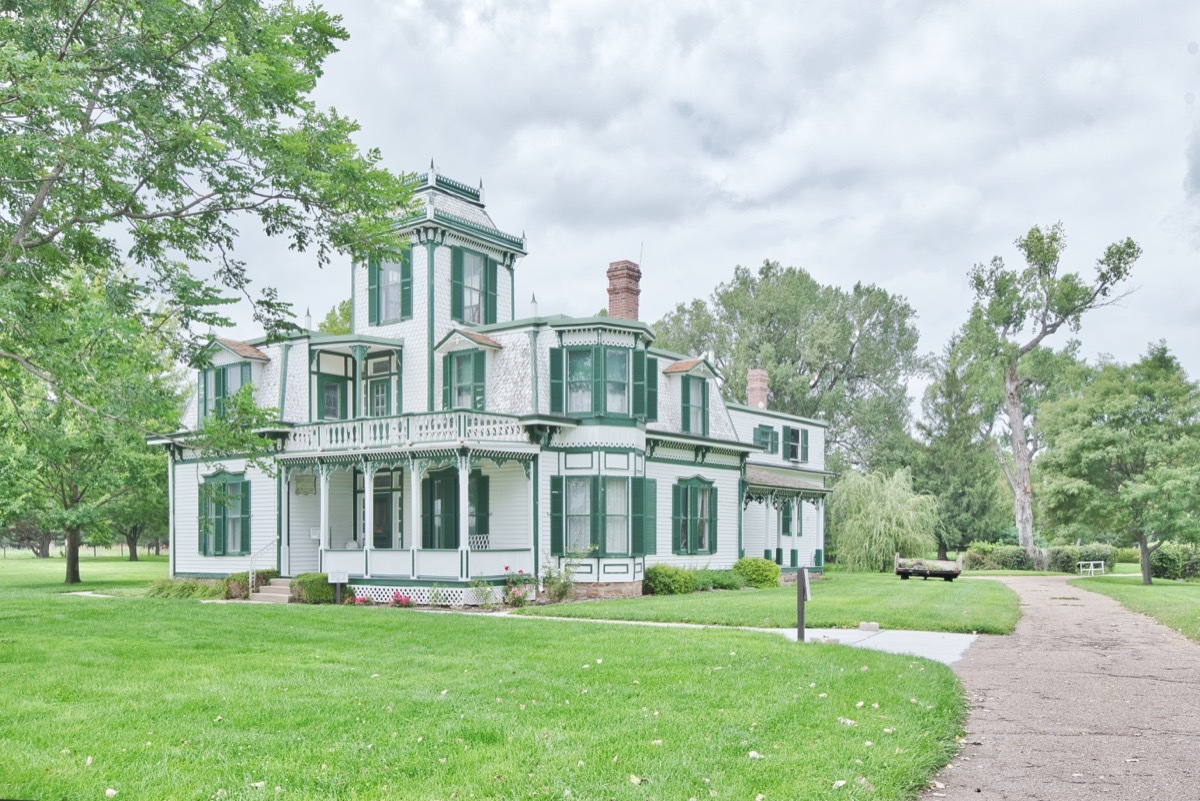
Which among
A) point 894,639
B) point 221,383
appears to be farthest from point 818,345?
point 894,639

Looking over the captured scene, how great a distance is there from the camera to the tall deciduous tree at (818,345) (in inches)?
2083

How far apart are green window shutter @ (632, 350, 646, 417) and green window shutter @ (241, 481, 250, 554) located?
1126 centimetres

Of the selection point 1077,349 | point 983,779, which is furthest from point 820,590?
point 1077,349

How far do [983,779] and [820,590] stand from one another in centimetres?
2017

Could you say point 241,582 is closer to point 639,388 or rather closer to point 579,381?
point 579,381

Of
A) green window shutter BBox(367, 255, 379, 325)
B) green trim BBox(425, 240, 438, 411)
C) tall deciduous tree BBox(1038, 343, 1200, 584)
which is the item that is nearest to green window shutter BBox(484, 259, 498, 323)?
green trim BBox(425, 240, 438, 411)

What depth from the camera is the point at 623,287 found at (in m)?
29.2

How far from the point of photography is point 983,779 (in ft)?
22.9

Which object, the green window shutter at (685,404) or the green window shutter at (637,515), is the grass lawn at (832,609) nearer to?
the green window shutter at (637,515)

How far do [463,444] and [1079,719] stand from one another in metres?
16.2

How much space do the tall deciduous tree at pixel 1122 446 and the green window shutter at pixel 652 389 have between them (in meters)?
15.2

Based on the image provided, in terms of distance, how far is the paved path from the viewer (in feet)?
22.4

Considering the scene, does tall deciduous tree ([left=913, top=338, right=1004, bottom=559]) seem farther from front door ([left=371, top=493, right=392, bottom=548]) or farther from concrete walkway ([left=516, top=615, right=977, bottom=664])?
concrete walkway ([left=516, top=615, right=977, bottom=664])

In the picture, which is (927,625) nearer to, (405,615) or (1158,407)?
(405,615)
